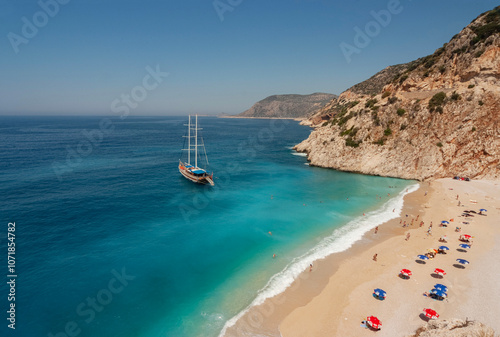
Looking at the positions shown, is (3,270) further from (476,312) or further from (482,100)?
(482,100)

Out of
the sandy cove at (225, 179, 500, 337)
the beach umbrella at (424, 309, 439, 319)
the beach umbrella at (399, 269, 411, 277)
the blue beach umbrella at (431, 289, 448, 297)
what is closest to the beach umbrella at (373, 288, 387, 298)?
the sandy cove at (225, 179, 500, 337)

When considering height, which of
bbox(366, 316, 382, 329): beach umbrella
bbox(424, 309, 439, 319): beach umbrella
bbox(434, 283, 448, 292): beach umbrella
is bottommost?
bbox(366, 316, 382, 329): beach umbrella

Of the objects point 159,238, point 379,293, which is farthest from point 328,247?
point 159,238

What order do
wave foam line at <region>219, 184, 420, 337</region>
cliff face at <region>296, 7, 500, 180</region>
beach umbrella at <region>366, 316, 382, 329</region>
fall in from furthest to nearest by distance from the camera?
cliff face at <region>296, 7, 500, 180</region> < wave foam line at <region>219, 184, 420, 337</region> < beach umbrella at <region>366, 316, 382, 329</region>

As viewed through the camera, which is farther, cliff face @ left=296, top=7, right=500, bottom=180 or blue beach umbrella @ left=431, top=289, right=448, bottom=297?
cliff face @ left=296, top=7, right=500, bottom=180

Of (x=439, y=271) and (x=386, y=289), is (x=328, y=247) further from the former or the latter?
(x=439, y=271)

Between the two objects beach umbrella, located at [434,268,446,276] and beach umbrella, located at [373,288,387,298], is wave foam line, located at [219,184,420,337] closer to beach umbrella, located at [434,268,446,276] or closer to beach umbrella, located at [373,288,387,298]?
beach umbrella, located at [373,288,387,298]

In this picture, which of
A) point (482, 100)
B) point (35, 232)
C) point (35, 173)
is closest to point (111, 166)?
point (35, 173)
